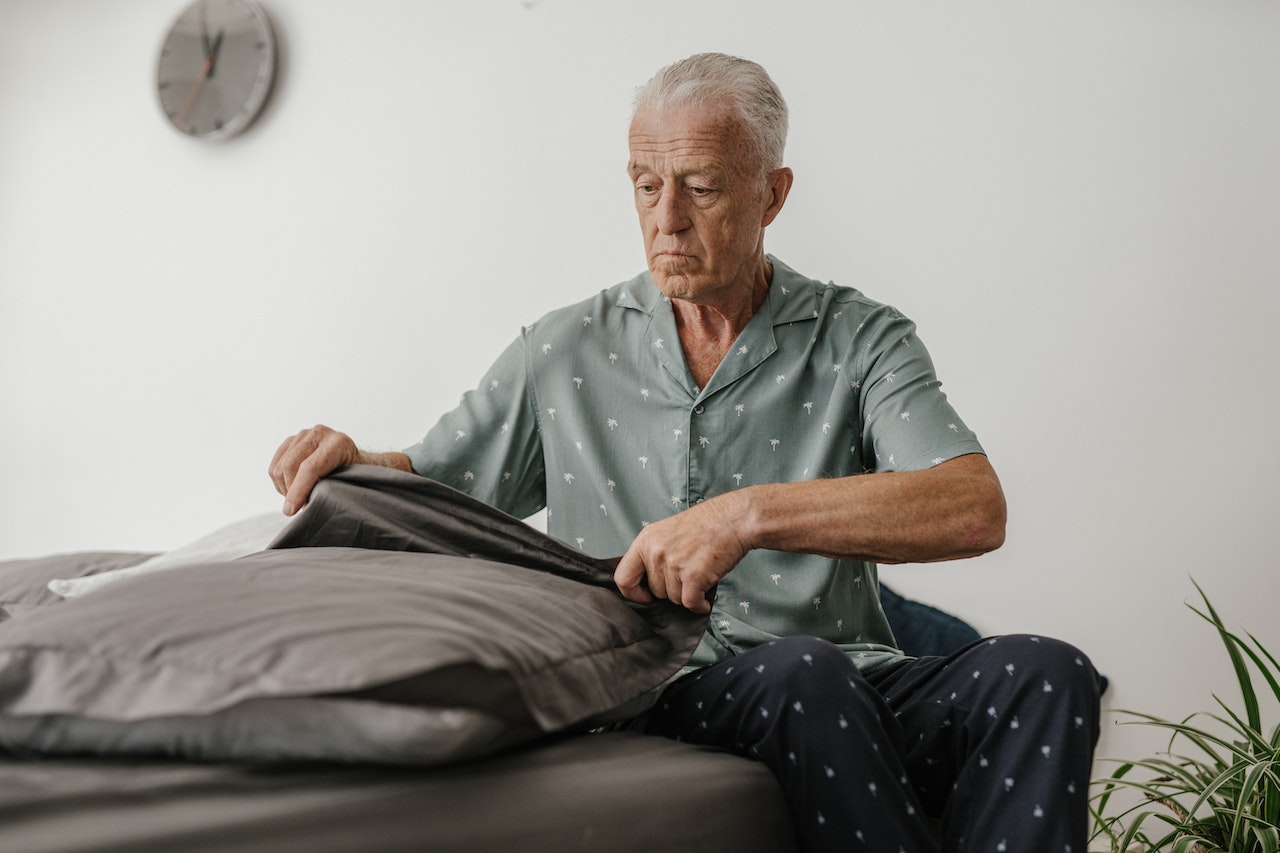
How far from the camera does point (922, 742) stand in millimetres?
1070

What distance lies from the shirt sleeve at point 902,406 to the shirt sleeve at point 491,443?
46 centimetres

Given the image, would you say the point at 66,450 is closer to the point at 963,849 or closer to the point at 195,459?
the point at 195,459

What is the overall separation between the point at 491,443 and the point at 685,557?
21.9 inches

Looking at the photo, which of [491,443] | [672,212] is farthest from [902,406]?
[491,443]

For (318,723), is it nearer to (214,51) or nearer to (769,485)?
(769,485)

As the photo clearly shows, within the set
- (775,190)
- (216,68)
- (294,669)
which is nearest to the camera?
(294,669)

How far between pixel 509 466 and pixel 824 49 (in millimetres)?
1178

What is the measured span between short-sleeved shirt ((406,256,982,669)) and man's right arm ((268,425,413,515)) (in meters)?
0.28

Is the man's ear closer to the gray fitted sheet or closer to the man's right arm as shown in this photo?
the man's right arm

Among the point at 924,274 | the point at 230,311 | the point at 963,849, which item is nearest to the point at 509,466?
the point at 963,849

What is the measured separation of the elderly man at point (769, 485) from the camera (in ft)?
3.15

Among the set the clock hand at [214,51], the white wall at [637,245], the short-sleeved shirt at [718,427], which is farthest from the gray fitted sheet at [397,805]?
the clock hand at [214,51]

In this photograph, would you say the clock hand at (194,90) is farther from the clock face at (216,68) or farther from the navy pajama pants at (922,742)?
the navy pajama pants at (922,742)

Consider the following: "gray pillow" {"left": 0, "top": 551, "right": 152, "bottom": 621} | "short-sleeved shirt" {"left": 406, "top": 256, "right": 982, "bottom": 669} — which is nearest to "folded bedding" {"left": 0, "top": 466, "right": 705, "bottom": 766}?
"short-sleeved shirt" {"left": 406, "top": 256, "right": 982, "bottom": 669}
